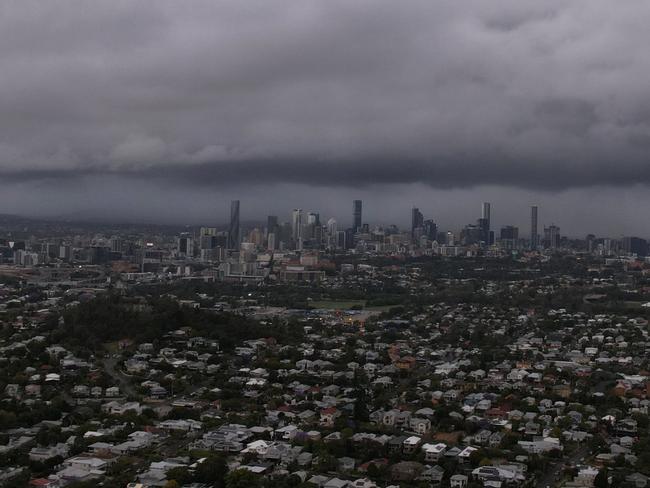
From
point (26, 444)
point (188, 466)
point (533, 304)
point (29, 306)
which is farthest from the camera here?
point (533, 304)

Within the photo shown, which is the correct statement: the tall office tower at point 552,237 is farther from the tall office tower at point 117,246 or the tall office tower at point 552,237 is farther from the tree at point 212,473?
the tree at point 212,473

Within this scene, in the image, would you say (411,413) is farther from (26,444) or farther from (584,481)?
(26,444)

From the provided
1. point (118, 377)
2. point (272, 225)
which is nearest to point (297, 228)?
point (272, 225)

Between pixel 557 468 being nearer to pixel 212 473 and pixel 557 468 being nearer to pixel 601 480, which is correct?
pixel 601 480

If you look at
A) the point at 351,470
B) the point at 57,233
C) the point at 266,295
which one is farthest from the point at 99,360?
the point at 57,233

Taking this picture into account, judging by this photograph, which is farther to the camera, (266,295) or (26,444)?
(266,295)

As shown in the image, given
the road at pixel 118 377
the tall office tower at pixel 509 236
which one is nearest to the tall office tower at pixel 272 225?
the tall office tower at pixel 509 236

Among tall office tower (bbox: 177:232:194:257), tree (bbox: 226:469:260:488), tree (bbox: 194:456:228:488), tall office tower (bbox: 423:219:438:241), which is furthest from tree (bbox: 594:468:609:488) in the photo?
tall office tower (bbox: 423:219:438:241)
